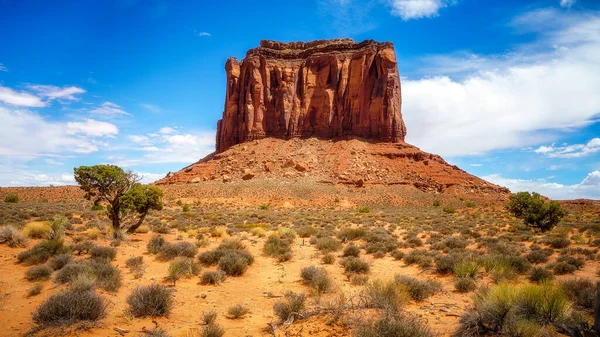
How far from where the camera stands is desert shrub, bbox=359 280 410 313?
6.20 metres

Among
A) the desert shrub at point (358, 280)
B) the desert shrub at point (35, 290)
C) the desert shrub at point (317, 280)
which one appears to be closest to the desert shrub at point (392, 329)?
the desert shrub at point (317, 280)

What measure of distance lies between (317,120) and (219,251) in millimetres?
66520

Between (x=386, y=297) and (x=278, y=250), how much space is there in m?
7.32

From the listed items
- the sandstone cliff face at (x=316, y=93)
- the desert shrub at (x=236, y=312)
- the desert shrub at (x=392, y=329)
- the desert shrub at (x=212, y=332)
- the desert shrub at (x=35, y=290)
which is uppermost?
the sandstone cliff face at (x=316, y=93)

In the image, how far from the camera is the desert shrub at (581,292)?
682 cm

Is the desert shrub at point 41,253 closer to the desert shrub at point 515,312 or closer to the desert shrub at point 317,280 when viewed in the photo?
the desert shrub at point 317,280

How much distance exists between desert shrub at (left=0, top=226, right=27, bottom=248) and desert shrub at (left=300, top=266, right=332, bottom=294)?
36.8ft

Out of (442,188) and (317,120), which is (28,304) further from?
(317,120)

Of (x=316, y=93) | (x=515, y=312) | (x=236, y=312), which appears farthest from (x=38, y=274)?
(x=316, y=93)

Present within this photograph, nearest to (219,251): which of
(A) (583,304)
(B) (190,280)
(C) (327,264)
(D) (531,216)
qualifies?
(B) (190,280)

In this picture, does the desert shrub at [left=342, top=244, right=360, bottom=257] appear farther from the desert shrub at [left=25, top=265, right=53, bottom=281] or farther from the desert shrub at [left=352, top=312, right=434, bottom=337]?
the desert shrub at [left=25, top=265, right=53, bottom=281]

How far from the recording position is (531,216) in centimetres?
2039

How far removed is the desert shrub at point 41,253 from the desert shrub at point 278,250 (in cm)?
738

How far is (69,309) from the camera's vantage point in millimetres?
5969
